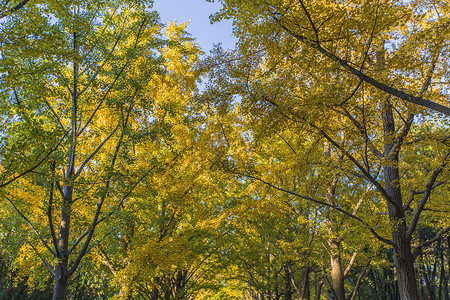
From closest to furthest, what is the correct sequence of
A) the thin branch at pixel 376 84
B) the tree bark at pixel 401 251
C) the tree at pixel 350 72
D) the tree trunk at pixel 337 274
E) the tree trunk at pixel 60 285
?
the thin branch at pixel 376 84 → the tree at pixel 350 72 → the tree bark at pixel 401 251 → the tree trunk at pixel 60 285 → the tree trunk at pixel 337 274

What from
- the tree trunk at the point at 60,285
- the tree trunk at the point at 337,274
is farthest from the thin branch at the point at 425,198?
the tree trunk at the point at 60,285

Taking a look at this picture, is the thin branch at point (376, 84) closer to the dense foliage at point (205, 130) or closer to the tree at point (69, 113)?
the dense foliage at point (205, 130)

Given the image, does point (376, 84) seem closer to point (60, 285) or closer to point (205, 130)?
point (205, 130)

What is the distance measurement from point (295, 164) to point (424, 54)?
3.25m

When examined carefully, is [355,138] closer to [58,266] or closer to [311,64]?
[311,64]

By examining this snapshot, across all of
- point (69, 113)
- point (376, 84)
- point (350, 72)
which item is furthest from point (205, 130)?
point (376, 84)

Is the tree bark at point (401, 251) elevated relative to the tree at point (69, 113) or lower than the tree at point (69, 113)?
lower

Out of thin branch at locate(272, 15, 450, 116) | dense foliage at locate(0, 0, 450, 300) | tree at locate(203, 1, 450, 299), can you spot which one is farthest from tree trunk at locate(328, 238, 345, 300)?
thin branch at locate(272, 15, 450, 116)

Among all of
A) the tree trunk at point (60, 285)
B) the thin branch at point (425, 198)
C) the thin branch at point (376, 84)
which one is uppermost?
the thin branch at point (376, 84)

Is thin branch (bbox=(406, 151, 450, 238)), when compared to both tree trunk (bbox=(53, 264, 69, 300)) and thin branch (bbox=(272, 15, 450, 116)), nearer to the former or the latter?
thin branch (bbox=(272, 15, 450, 116))

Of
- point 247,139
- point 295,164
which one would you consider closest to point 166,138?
point 247,139

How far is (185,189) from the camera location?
25.5 ft

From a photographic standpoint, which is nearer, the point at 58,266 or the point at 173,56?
the point at 58,266

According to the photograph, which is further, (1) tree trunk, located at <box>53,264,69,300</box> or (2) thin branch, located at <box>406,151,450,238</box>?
(1) tree trunk, located at <box>53,264,69,300</box>
